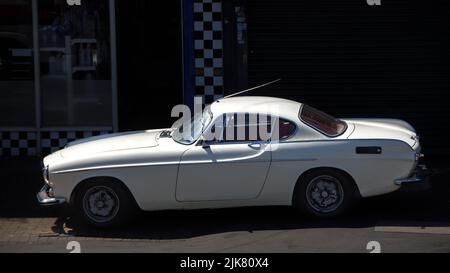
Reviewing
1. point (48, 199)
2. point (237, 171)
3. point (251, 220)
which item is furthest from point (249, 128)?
point (48, 199)

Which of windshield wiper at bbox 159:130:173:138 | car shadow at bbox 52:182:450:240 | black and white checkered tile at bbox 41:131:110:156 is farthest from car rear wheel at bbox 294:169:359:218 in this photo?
black and white checkered tile at bbox 41:131:110:156

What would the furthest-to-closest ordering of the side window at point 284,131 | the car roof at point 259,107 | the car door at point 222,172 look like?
the car roof at point 259,107, the side window at point 284,131, the car door at point 222,172

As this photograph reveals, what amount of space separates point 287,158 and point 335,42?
4188 mm

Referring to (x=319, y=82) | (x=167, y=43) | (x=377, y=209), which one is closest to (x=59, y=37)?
(x=167, y=43)

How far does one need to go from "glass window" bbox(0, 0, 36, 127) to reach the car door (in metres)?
4.69

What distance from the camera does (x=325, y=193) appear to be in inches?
300

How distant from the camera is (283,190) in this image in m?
7.54

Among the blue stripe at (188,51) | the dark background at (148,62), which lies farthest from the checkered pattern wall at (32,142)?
the blue stripe at (188,51)

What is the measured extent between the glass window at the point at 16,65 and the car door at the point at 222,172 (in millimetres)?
4687

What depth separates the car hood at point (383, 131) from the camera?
25.2ft

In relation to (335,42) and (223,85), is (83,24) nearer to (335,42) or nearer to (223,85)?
(223,85)

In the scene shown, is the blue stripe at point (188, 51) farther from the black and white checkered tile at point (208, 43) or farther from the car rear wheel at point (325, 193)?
the car rear wheel at point (325, 193)

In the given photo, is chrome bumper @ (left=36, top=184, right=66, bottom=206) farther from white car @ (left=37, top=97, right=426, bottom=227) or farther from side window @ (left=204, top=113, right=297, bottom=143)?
side window @ (left=204, top=113, right=297, bottom=143)

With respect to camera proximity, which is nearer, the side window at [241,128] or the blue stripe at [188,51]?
the side window at [241,128]
